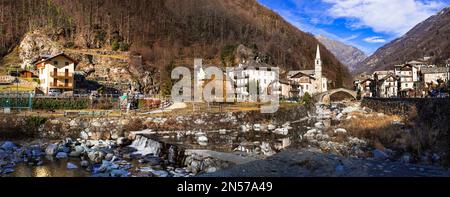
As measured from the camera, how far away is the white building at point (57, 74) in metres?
32.7

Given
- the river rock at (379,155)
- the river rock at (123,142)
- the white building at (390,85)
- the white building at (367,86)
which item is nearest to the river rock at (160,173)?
the river rock at (123,142)

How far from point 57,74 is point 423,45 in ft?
183

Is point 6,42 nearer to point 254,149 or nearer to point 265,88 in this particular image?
point 265,88

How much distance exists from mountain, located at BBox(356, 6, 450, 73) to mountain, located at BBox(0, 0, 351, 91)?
1111 cm

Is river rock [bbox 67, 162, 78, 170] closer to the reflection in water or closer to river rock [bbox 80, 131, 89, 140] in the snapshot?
the reflection in water

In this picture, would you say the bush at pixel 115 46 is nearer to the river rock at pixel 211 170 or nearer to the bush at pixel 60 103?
the bush at pixel 60 103

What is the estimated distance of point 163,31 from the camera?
6869 centimetres

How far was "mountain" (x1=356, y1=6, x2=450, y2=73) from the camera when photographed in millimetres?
47000

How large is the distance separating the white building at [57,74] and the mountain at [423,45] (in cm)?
4031

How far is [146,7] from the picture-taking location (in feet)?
236

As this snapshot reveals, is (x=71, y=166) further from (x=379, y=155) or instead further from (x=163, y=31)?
(x=163, y=31)

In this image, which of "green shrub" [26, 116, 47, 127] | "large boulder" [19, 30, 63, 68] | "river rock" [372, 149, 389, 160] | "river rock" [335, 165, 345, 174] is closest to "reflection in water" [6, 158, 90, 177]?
"green shrub" [26, 116, 47, 127]
